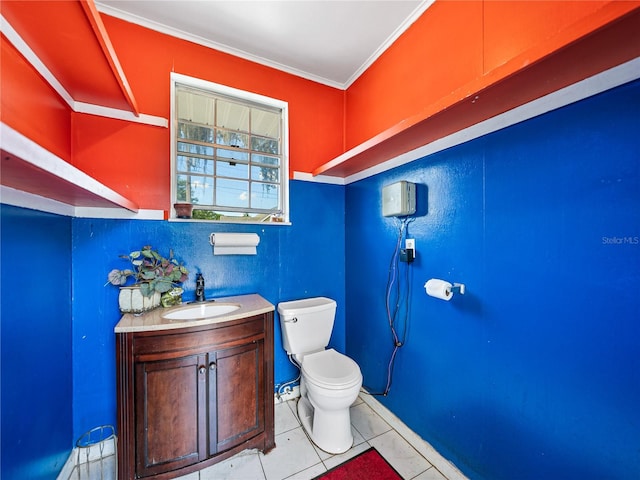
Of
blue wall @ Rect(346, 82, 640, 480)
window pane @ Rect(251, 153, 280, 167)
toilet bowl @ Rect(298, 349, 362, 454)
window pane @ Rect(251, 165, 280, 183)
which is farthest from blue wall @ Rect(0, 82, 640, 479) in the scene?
window pane @ Rect(251, 153, 280, 167)

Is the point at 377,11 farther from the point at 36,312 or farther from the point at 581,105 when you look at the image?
the point at 36,312

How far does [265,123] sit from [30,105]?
1.41m

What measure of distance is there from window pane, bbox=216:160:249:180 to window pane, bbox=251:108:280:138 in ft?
1.07

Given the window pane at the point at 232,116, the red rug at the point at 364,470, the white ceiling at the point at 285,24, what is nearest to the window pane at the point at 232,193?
the window pane at the point at 232,116

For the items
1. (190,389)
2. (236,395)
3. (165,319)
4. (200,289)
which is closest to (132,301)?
(165,319)

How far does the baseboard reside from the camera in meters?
1.38

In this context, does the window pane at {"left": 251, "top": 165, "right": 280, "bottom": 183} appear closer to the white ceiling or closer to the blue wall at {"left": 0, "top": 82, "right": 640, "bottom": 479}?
the blue wall at {"left": 0, "top": 82, "right": 640, "bottom": 479}

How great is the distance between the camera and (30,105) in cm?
113

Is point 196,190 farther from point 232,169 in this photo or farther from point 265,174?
point 265,174

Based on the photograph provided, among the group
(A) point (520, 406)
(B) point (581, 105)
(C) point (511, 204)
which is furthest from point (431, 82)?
(A) point (520, 406)

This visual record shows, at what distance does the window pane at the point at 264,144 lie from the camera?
2.16 m

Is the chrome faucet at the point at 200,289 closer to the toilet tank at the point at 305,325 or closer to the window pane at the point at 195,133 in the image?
the toilet tank at the point at 305,325

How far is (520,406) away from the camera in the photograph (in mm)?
1126

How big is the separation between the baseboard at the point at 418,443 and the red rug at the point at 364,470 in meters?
0.24
